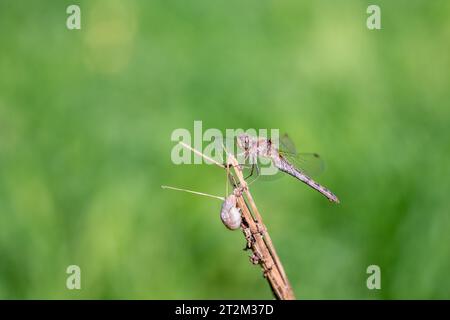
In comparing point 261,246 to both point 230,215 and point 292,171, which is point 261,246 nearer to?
point 230,215

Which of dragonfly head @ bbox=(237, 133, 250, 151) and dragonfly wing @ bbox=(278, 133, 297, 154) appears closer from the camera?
dragonfly head @ bbox=(237, 133, 250, 151)

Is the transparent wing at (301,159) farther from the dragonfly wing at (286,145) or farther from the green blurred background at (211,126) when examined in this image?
the green blurred background at (211,126)

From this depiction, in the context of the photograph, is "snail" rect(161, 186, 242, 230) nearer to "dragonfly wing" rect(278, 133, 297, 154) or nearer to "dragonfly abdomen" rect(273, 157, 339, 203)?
"dragonfly abdomen" rect(273, 157, 339, 203)

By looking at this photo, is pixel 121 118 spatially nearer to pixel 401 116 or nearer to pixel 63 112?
pixel 63 112

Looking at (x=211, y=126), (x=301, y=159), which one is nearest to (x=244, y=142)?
(x=301, y=159)

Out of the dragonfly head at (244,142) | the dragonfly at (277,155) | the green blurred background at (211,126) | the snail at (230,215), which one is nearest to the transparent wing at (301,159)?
the dragonfly at (277,155)

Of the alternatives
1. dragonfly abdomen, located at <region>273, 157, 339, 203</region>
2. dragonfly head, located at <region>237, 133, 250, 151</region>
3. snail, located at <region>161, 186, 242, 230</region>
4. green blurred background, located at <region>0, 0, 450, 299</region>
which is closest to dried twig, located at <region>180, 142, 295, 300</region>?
snail, located at <region>161, 186, 242, 230</region>
